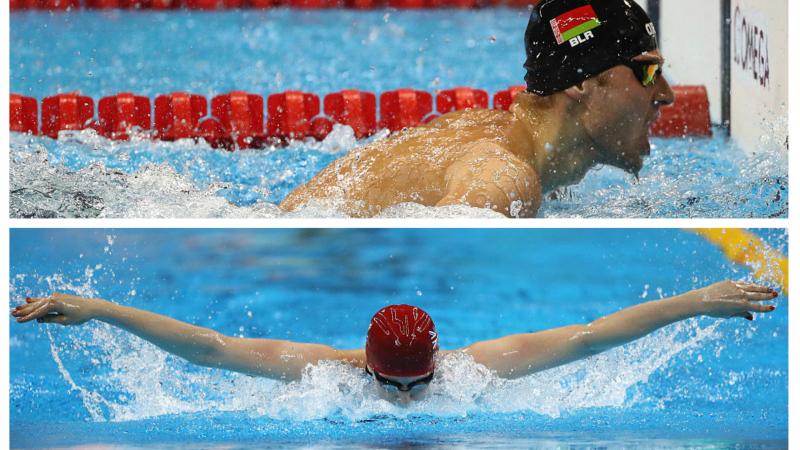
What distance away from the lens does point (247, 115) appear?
13.3 feet

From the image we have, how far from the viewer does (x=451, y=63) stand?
211 inches

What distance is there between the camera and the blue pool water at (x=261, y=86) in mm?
2705

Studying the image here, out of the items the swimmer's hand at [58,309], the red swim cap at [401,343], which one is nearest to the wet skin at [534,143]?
the red swim cap at [401,343]

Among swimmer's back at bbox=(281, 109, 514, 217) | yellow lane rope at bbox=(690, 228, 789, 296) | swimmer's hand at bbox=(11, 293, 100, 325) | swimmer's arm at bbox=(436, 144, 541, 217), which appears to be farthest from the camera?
yellow lane rope at bbox=(690, 228, 789, 296)

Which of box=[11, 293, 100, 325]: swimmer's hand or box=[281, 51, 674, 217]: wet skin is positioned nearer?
box=[11, 293, 100, 325]: swimmer's hand

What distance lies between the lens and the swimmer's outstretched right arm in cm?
202

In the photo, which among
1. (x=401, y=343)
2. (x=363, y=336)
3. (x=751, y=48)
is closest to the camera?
(x=401, y=343)

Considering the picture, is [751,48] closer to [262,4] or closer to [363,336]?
[363,336]

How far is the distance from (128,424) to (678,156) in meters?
2.27

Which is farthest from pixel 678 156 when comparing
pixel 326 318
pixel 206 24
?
pixel 206 24

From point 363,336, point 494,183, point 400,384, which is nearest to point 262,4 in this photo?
point 363,336

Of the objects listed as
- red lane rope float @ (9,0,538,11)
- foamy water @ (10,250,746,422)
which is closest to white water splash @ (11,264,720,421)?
foamy water @ (10,250,746,422)

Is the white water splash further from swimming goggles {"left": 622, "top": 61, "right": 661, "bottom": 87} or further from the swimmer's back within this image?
swimming goggles {"left": 622, "top": 61, "right": 661, "bottom": 87}

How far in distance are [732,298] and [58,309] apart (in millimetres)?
1386
